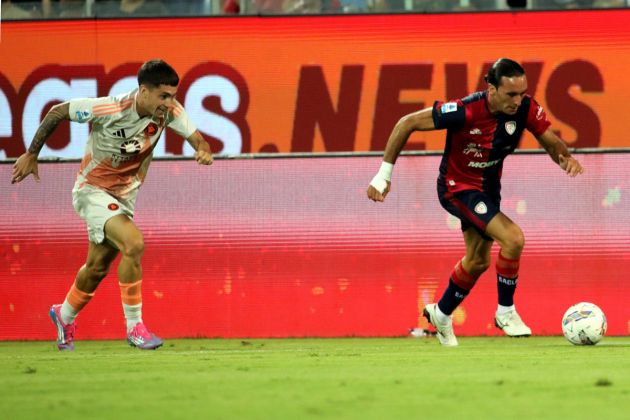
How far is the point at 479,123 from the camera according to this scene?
919 centimetres

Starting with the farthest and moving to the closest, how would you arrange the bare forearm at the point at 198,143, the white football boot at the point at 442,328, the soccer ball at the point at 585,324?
the white football boot at the point at 442,328 → the bare forearm at the point at 198,143 → the soccer ball at the point at 585,324

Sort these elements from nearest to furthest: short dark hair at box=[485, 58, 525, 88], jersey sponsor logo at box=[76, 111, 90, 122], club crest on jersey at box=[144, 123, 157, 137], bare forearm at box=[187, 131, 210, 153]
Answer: short dark hair at box=[485, 58, 525, 88] < bare forearm at box=[187, 131, 210, 153] < jersey sponsor logo at box=[76, 111, 90, 122] < club crest on jersey at box=[144, 123, 157, 137]

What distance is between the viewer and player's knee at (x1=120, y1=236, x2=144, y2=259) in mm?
9109

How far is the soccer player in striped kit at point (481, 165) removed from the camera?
357 inches

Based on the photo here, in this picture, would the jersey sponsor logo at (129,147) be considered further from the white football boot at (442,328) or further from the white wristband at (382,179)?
the white football boot at (442,328)

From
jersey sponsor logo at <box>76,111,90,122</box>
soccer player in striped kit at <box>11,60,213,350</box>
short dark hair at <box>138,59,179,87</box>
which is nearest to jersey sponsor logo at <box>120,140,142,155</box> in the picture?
soccer player in striped kit at <box>11,60,213,350</box>

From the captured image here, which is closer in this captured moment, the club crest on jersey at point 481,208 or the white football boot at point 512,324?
the club crest on jersey at point 481,208

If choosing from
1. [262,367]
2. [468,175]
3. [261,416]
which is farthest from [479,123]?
[261,416]

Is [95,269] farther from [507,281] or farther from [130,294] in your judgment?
[507,281]

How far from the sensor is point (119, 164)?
952 centimetres

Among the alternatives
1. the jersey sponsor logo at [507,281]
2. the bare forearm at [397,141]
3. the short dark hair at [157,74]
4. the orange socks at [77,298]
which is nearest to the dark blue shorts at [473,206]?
the jersey sponsor logo at [507,281]

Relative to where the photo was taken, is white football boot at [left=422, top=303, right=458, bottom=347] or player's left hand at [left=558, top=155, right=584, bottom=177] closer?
player's left hand at [left=558, top=155, right=584, bottom=177]

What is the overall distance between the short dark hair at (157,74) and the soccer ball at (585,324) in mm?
3227

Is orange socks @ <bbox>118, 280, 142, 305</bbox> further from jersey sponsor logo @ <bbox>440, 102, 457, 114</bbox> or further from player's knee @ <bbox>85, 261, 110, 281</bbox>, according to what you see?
jersey sponsor logo @ <bbox>440, 102, 457, 114</bbox>
